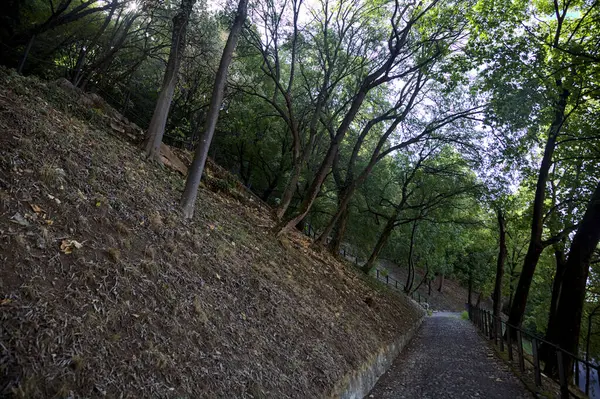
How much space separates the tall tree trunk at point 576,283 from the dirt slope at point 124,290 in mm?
4379

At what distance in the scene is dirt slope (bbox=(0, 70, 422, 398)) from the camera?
278 cm

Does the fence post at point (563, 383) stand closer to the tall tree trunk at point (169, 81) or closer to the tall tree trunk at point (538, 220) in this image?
the tall tree trunk at point (538, 220)

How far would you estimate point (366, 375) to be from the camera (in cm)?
721

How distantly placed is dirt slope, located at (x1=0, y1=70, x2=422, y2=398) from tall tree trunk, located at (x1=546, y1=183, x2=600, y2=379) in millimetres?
4379

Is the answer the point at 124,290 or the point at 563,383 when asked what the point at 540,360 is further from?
the point at 124,290

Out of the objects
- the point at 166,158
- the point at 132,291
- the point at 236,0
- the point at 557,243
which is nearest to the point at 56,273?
the point at 132,291

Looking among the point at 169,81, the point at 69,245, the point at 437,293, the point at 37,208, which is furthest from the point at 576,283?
the point at 437,293

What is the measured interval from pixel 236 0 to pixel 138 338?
10.8 meters

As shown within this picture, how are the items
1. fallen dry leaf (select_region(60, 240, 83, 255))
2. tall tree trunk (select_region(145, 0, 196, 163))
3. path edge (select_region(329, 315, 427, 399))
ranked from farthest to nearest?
tall tree trunk (select_region(145, 0, 196, 163)) < path edge (select_region(329, 315, 427, 399)) < fallen dry leaf (select_region(60, 240, 83, 255))

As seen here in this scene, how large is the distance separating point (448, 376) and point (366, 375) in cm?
243

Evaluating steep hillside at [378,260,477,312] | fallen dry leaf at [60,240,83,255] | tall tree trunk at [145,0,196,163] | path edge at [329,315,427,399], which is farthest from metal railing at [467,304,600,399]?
steep hillside at [378,260,477,312]

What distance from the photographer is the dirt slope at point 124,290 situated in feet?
9.11

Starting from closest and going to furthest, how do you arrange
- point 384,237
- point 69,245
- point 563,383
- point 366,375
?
point 69,245, point 563,383, point 366,375, point 384,237

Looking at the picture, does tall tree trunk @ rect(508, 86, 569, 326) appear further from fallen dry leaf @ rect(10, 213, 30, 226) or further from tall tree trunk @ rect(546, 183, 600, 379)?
fallen dry leaf @ rect(10, 213, 30, 226)
